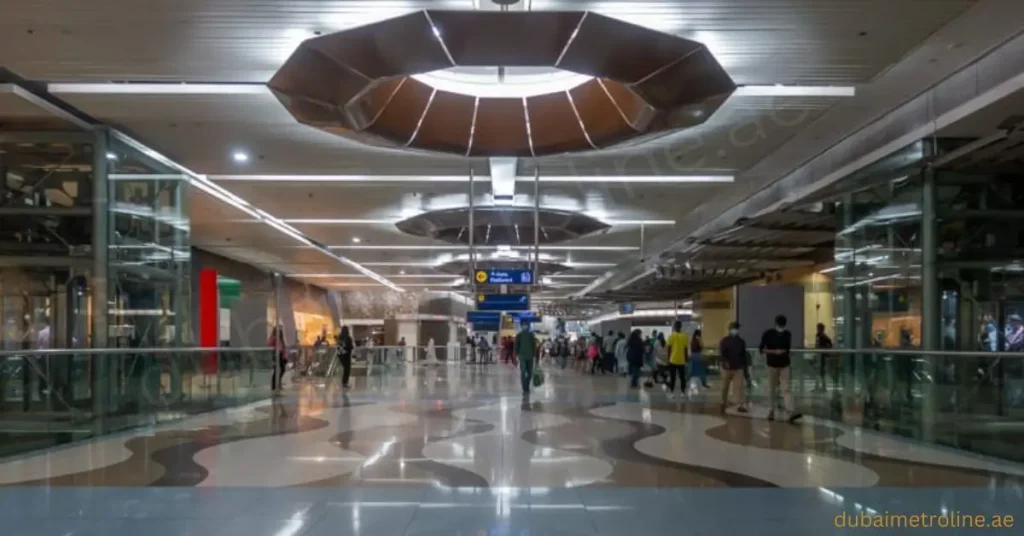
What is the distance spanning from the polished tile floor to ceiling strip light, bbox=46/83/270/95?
4.24 metres

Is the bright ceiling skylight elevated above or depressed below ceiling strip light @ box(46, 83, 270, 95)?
above

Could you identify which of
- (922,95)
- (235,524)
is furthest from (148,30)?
(922,95)

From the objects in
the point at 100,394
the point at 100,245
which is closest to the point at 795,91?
the point at 100,394

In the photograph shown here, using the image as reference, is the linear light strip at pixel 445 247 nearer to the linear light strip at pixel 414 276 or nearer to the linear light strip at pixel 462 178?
the linear light strip at pixel 414 276

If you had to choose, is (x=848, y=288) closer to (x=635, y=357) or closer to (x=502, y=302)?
(x=635, y=357)

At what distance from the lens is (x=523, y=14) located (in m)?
7.58

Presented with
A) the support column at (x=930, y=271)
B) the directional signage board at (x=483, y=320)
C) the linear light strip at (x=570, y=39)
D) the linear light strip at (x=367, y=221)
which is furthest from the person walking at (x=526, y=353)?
the directional signage board at (x=483, y=320)

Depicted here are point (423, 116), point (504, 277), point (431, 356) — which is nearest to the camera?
point (423, 116)

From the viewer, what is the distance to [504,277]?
21125mm

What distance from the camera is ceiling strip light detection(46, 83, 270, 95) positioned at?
33.8ft

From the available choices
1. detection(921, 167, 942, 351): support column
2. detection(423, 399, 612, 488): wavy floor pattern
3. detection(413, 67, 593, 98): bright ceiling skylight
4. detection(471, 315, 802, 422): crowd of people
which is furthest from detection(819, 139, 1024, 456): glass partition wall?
detection(413, 67, 593, 98): bright ceiling skylight

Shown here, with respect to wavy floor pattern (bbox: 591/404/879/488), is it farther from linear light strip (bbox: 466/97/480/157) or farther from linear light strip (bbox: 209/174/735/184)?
linear light strip (bbox: 209/174/735/184)

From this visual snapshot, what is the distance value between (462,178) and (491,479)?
9.49 m

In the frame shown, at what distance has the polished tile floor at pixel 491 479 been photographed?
5.82 metres
